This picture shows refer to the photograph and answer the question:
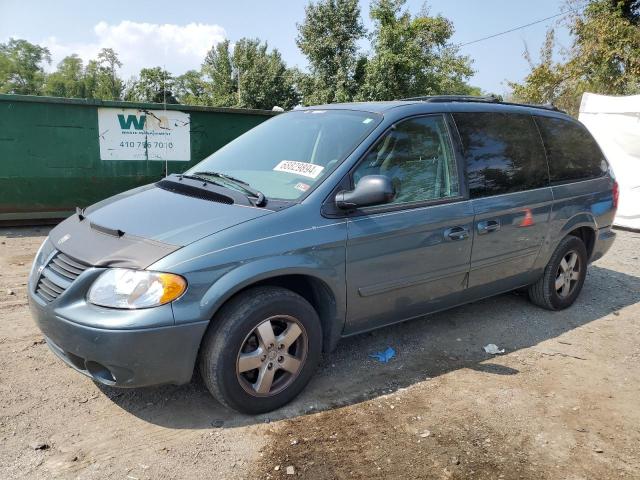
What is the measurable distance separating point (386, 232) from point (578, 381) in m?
1.81

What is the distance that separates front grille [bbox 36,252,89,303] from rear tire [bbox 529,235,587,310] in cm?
392

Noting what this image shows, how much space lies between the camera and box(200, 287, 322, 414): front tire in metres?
2.80

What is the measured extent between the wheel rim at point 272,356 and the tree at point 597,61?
17.3 m

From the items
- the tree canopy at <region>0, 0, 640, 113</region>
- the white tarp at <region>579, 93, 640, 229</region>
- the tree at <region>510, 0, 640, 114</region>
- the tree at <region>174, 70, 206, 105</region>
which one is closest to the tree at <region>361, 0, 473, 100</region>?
the tree canopy at <region>0, 0, 640, 113</region>

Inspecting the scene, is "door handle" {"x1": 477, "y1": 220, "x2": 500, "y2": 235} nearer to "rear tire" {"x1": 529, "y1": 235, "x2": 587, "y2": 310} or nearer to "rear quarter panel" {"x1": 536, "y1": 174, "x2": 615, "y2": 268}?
"rear quarter panel" {"x1": 536, "y1": 174, "x2": 615, "y2": 268}

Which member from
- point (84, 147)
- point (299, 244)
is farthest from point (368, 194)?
point (84, 147)

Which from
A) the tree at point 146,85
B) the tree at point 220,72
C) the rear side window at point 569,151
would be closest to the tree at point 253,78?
the tree at point 220,72

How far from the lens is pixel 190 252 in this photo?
2.69 meters

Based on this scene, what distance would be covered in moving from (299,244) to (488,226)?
170 cm

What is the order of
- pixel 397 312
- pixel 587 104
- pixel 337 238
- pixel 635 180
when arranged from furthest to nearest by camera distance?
1. pixel 587 104
2. pixel 635 180
3. pixel 397 312
4. pixel 337 238

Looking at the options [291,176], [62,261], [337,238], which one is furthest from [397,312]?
[62,261]

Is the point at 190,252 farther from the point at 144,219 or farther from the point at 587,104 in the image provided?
the point at 587,104

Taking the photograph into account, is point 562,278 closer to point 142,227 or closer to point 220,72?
point 142,227

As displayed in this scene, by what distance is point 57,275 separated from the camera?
2912mm
